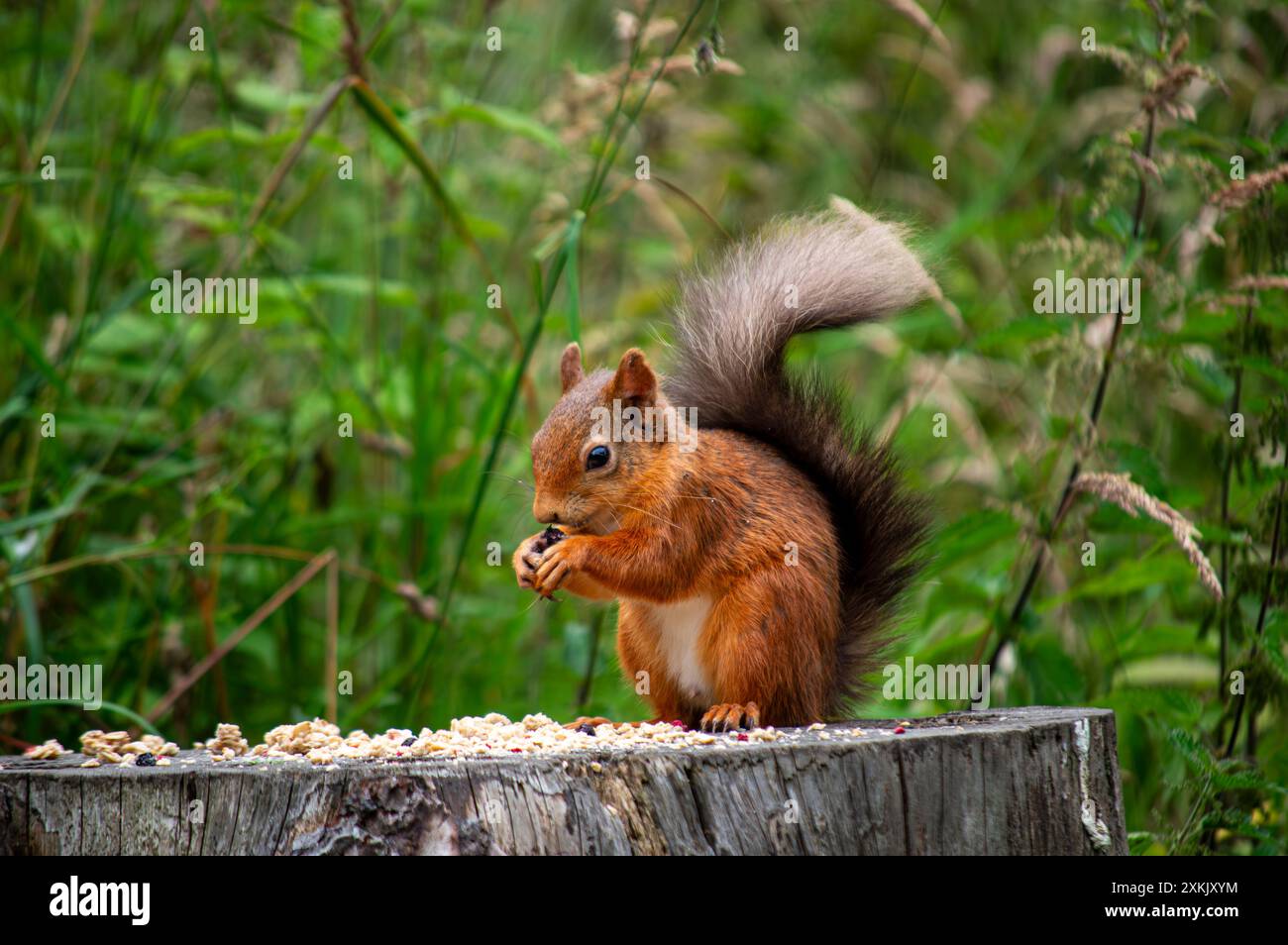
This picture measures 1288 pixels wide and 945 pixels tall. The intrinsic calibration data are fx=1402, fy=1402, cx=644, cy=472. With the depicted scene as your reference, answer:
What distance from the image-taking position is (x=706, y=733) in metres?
2.45

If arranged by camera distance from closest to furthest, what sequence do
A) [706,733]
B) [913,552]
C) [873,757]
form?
1. [873,757]
2. [706,733]
3. [913,552]

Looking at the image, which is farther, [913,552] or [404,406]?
[404,406]

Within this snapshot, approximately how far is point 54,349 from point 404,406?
99 centimetres

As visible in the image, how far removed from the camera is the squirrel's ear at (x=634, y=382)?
2645 millimetres

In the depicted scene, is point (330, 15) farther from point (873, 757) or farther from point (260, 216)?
point (873, 757)

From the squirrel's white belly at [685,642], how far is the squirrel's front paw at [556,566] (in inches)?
8.7

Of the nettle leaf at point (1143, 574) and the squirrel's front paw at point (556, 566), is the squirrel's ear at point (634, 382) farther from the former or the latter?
the nettle leaf at point (1143, 574)

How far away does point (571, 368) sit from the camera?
2.97 meters

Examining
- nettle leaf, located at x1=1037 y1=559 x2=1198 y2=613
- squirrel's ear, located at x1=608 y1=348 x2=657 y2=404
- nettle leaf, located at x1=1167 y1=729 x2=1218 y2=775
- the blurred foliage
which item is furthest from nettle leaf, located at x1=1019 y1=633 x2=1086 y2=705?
squirrel's ear, located at x1=608 y1=348 x2=657 y2=404

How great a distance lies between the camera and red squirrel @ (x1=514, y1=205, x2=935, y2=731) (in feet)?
8.53

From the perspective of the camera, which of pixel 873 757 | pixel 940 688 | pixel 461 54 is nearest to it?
pixel 873 757

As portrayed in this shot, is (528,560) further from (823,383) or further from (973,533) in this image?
(973,533)
